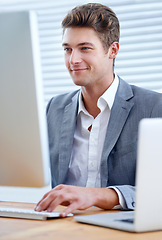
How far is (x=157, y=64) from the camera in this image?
99.2 inches

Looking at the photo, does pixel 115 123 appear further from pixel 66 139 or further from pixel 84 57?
pixel 84 57

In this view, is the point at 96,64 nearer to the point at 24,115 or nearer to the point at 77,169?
the point at 77,169

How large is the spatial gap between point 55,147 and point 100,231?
0.94 m

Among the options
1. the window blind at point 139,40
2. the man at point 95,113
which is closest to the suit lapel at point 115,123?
the man at point 95,113

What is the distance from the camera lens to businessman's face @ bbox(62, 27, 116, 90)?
1.93 metres

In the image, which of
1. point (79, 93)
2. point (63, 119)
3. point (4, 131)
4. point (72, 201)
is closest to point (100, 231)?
point (72, 201)

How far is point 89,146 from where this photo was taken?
186 centimetres

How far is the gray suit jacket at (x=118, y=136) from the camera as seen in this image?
5.68 feet

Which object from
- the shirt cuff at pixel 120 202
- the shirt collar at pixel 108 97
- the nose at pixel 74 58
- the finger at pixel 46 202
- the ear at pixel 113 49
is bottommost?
the shirt cuff at pixel 120 202

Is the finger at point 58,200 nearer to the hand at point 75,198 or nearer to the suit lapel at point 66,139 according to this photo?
the hand at point 75,198

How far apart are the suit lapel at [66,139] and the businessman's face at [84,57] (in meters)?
0.15

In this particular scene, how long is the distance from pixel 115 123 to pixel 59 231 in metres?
0.84

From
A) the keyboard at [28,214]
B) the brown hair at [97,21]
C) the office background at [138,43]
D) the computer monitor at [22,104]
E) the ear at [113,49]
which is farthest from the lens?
the office background at [138,43]

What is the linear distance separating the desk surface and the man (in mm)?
639
